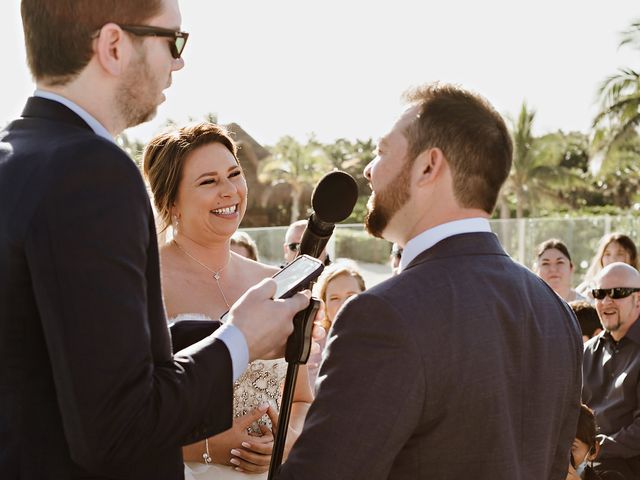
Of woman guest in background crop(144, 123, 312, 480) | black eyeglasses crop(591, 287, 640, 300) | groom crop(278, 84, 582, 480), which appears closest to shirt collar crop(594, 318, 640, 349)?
black eyeglasses crop(591, 287, 640, 300)

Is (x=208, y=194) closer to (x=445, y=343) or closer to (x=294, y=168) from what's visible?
(x=445, y=343)

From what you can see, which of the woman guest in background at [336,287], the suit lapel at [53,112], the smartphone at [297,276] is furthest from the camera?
the woman guest in background at [336,287]

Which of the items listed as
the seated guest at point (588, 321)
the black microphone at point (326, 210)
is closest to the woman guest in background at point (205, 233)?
the black microphone at point (326, 210)

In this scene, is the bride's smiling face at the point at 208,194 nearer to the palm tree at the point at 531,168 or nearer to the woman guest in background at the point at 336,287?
the woman guest in background at the point at 336,287

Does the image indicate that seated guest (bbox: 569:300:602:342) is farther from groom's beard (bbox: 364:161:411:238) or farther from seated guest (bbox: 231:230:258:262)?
groom's beard (bbox: 364:161:411:238)

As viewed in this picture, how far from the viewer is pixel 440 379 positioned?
2090 mm

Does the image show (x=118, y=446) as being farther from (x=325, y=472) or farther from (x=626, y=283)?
(x=626, y=283)

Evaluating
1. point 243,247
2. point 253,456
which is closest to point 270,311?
point 253,456

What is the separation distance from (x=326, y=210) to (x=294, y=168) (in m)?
44.0

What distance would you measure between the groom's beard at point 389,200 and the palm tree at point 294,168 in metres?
42.5

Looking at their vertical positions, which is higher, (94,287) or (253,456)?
(94,287)

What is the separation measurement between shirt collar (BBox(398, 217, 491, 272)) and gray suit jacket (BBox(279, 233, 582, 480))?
2 centimetres

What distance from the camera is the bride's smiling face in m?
3.73

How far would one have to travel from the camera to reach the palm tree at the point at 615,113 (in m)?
33.5
